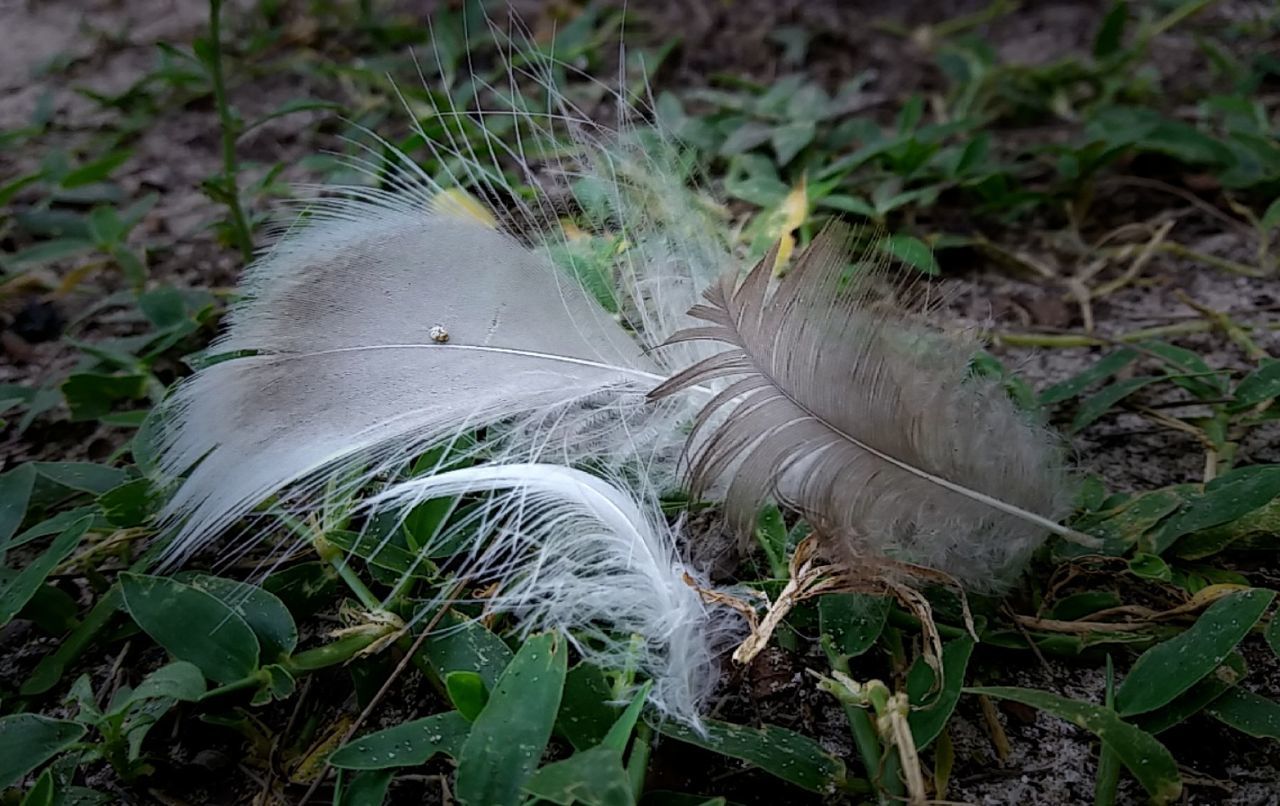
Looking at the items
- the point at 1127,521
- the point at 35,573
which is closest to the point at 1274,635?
the point at 1127,521

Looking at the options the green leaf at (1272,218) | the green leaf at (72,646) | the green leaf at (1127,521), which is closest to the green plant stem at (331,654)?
the green leaf at (72,646)

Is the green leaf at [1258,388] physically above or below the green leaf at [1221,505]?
above

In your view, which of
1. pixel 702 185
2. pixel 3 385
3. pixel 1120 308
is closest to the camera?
pixel 3 385

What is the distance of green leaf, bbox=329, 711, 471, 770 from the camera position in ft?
2.78

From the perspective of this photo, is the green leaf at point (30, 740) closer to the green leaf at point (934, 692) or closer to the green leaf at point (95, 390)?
the green leaf at point (95, 390)

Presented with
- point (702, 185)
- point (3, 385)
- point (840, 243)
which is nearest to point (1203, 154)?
point (702, 185)

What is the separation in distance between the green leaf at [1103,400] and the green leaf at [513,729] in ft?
2.37

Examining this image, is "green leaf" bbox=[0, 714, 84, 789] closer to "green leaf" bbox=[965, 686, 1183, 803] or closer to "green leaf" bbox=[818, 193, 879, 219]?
"green leaf" bbox=[965, 686, 1183, 803]

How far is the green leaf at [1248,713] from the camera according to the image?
2.81 feet

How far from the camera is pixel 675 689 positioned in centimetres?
89

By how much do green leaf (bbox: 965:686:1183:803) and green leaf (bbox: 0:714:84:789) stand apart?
2.72 ft

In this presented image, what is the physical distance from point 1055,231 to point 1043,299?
210mm

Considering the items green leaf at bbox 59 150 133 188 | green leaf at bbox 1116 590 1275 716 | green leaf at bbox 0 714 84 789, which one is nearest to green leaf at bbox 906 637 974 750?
green leaf at bbox 1116 590 1275 716

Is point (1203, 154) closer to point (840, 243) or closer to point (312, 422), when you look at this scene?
point (840, 243)
